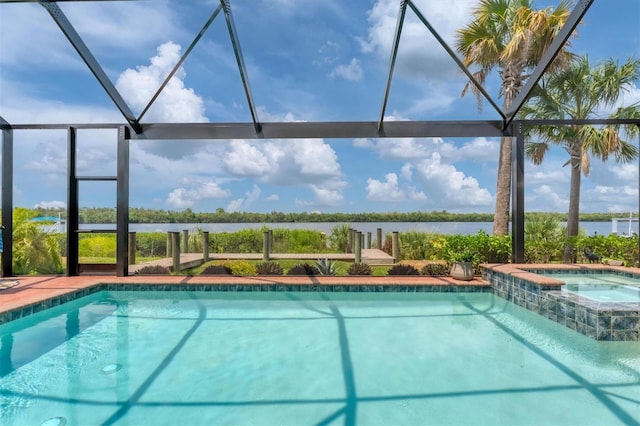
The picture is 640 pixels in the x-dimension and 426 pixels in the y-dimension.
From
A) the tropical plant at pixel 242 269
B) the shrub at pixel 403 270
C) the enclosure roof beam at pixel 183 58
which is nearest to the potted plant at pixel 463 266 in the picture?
the shrub at pixel 403 270

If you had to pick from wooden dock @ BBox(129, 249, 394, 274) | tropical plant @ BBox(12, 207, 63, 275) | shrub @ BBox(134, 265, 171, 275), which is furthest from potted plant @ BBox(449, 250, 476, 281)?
tropical plant @ BBox(12, 207, 63, 275)

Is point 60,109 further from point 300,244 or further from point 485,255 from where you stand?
point 485,255

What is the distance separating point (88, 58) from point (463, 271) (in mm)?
7591

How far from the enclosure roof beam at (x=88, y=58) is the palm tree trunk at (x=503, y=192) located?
8811 millimetres

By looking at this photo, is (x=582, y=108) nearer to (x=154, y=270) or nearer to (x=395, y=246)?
(x=395, y=246)

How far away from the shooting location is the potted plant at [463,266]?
6.95 m

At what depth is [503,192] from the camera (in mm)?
9172

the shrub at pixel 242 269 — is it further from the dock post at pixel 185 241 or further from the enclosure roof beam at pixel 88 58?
the enclosure roof beam at pixel 88 58

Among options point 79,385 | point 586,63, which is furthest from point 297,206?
point 586,63

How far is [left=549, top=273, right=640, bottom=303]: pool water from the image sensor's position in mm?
5357

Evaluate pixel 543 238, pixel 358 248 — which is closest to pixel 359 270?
pixel 358 248

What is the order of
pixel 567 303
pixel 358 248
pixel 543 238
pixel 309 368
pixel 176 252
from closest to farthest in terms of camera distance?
pixel 309 368 < pixel 567 303 < pixel 176 252 < pixel 358 248 < pixel 543 238

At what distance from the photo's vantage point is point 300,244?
9.59m

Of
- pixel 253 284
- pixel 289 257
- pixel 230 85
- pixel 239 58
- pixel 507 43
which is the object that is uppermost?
pixel 507 43
